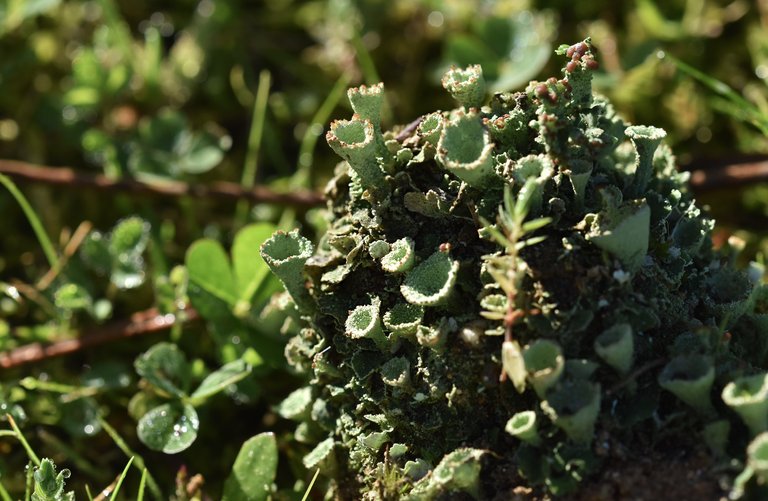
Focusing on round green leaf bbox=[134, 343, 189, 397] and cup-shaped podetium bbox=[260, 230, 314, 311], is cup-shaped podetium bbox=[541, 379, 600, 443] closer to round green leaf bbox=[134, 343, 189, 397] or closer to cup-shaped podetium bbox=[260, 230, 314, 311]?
cup-shaped podetium bbox=[260, 230, 314, 311]

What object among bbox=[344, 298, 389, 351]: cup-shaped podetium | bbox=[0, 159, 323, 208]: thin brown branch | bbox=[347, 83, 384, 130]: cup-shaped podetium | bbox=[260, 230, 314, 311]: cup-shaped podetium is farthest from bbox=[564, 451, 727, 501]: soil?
bbox=[0, 159, 323, 208]: thin brown branch

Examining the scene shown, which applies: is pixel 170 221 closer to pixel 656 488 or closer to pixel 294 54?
pixel 294 54

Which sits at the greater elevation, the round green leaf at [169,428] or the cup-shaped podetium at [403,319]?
the cup-shaped podetium at [403,319]

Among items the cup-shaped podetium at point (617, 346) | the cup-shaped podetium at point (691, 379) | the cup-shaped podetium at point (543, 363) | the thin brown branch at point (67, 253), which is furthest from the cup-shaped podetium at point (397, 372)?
the thin brown branch at point (67, 253)

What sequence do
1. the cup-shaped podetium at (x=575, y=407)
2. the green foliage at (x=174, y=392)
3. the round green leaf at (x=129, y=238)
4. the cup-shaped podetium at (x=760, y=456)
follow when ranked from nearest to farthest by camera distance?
the cup-shaped podetium at (x=760, y=456), the cup-shaped podetium at (x=575, y=407), the green foliage at (x=174, y=392), the round green leaf at (x=129, y=238)

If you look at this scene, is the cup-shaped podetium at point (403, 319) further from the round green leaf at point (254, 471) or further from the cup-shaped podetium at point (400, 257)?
the round green leaf at point (254, 471)

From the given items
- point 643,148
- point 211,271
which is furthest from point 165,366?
point 643,148
